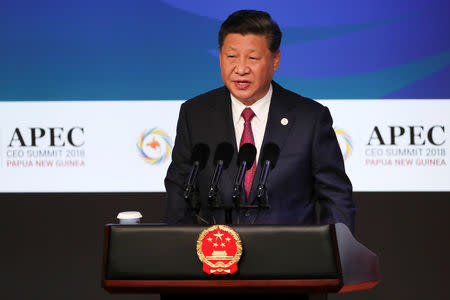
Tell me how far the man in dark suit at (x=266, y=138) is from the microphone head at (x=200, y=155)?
0.20 m

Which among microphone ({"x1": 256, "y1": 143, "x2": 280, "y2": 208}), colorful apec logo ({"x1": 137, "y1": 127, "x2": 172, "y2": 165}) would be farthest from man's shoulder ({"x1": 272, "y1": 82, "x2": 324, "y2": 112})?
colorful apec logo ({"x1": 137, "y1": 127, "x2": 172, "y2": 165})

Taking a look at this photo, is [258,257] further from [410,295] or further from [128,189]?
[410,295]

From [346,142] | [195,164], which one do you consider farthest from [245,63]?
[346,142]

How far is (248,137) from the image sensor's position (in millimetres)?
2047

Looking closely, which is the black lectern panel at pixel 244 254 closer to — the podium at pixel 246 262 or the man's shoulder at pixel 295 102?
the podium at pixel 246 262

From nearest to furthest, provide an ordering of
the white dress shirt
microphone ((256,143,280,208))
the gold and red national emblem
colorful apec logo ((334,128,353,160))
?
the gold and red national emblem → microphone ((256,143,280,208)) → the white dress shirt → colorful apec logo ((334,128,353,160))

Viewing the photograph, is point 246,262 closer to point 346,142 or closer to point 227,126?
point 227,126

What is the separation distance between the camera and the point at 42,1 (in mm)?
3572

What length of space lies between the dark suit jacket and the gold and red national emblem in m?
0.42

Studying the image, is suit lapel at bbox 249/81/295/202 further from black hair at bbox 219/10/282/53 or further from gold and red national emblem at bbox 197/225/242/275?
gold and red national emblem at bbox 197/225/242/275

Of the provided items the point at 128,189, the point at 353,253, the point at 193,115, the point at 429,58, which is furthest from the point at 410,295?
the point at 353,253

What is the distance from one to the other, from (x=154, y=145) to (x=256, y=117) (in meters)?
1.45

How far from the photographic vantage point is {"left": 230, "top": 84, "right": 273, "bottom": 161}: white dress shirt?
2.09 metres

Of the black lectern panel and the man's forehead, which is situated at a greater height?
the man's forehead
